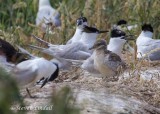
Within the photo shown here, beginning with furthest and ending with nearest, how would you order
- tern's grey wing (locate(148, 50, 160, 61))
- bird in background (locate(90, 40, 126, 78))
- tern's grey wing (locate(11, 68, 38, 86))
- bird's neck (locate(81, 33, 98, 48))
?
1. bird's neck (locate(81, 33, 98, 48))
2. tern's grey wing (locate(148, 50, 160, 61))
3. bird in background (locate(90, 40, 126, 78))
4. tern's grey wing (locate(11, 68, 38, 86))

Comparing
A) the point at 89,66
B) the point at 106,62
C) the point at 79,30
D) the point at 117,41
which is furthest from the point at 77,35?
the point at 106,62

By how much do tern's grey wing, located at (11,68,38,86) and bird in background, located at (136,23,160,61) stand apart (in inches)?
122

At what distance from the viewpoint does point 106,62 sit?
23.6ft

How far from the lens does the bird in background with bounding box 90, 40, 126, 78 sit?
7117 millimetres

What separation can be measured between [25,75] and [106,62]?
1972 millimetres

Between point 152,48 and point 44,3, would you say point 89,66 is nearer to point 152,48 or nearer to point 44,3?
point 152,48

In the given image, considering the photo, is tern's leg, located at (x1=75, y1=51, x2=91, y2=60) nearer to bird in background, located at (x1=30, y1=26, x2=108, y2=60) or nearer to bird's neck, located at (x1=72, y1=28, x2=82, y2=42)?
bird in background, located at (x1=30, y1=26, x2=108, y2=60)

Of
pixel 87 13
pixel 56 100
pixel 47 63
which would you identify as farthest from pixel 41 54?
pixel 56 100

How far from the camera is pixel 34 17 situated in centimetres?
1173

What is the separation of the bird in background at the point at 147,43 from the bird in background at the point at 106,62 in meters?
1.14

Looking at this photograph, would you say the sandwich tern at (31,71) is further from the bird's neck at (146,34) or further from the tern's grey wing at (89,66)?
the bird's neck at (146,34)

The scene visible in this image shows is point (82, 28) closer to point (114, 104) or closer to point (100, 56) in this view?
point (100, 56)

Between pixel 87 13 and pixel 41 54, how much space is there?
3.62ft

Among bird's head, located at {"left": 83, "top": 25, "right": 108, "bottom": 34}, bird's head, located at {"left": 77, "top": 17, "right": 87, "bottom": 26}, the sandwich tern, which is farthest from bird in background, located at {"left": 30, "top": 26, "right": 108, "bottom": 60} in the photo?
the sandwich tern
